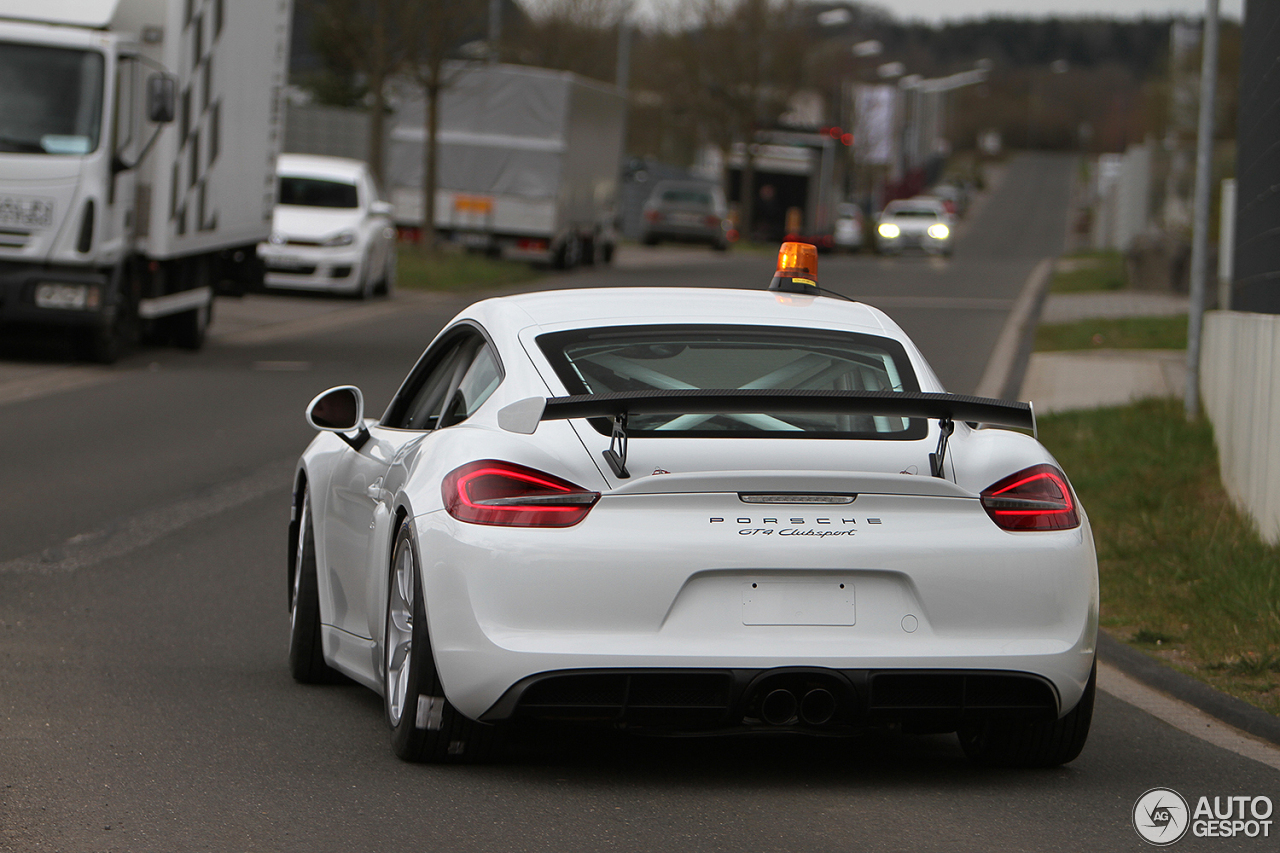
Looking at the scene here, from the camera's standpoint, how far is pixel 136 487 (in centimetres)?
1141

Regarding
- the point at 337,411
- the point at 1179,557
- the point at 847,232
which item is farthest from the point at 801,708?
the point at 847,232

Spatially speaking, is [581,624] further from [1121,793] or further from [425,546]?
[1121,793]

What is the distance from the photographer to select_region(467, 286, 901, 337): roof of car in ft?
18.9

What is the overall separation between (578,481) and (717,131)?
66281 mm

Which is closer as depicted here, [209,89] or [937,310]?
[209,89]

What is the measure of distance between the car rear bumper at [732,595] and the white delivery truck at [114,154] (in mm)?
13319

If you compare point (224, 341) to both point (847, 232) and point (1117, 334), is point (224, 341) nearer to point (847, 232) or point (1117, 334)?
point (1117, 334)

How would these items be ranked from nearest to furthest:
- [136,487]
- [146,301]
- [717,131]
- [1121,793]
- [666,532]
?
[666,532] → [1121,793] → [136,487] → [146,301] → [717,131]

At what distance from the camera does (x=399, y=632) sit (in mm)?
5473

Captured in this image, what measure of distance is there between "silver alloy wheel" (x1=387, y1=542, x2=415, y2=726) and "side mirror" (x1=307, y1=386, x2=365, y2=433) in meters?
0.84

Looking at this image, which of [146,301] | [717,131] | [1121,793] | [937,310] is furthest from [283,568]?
[717,131]

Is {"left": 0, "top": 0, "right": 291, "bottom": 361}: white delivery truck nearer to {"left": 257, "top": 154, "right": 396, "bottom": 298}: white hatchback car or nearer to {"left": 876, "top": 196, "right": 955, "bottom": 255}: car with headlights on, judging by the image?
{"left": 257, "top": 154, "right": 396, "bottom": 298}: white hatchback car

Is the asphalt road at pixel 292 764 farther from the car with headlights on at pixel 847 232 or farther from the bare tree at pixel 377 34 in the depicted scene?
the car with headlights on at pixel 847 232

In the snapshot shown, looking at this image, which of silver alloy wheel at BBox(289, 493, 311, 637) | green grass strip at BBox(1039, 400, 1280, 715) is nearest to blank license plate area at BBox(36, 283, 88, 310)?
green grass strip at BBox(1039, 400, 1280, 715)
